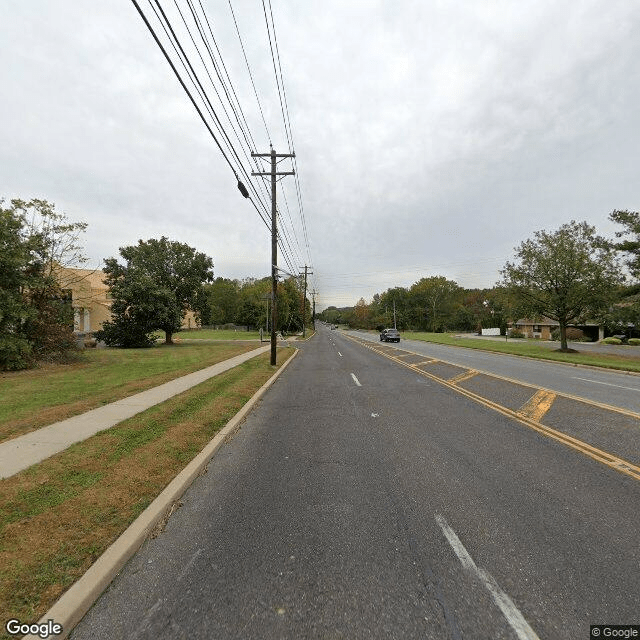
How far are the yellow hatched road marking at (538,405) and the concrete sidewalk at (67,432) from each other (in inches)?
344

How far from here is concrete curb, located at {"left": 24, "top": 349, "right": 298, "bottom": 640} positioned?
2.40 meters

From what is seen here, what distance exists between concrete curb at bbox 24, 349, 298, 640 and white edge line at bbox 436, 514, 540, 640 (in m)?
2.94

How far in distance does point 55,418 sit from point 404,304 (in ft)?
337

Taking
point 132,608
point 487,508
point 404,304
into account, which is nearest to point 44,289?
point 132,608

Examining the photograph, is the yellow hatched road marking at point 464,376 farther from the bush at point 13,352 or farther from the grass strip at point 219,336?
the grass strip at point 219,336

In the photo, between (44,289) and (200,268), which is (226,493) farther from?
(200,268)

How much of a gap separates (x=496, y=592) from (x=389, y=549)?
2.94 feet

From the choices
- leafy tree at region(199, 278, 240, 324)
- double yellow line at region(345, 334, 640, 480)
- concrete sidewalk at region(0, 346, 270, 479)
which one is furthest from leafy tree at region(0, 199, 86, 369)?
leafy tree at region(199, 278, 240, 324)

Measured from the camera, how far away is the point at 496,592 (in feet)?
8.70

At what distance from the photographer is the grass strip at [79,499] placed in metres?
2.68

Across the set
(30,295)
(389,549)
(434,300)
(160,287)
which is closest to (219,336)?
(160,287)

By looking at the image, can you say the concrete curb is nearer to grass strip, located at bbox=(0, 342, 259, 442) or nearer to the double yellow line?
grass strip, located at bbox=(0, 342, 259, 442)

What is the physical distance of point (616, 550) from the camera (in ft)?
10.3

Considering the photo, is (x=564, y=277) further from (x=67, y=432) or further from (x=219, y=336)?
(x=219, y=336)
